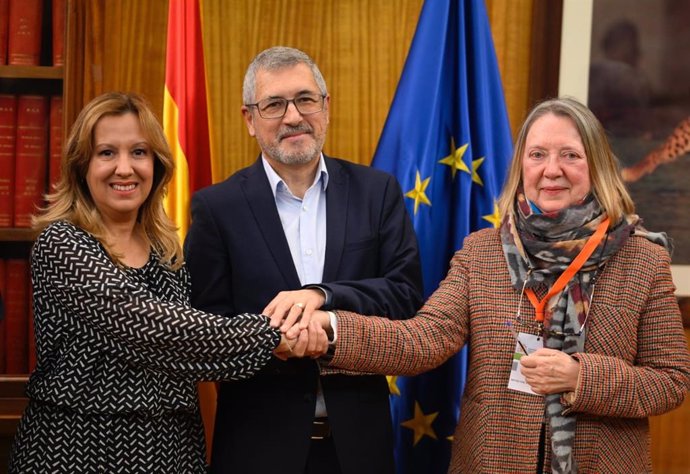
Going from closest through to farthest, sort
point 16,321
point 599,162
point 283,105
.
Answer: point 599,162
point 283,105
point 16,321

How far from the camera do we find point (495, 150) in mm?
2807

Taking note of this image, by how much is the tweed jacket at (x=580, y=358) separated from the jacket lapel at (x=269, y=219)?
0.65 feet

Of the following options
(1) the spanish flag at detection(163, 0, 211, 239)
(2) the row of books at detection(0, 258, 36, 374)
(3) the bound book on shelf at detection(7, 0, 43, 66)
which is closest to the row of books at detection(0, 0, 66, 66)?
(3) the bound book on shelf at detection(7, 0, 43, 66)

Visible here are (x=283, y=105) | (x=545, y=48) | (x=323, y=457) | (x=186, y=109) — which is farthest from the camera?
(x=545, y=48)

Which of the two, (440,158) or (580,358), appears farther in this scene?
(440,158)

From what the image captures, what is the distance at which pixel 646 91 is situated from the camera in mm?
3133

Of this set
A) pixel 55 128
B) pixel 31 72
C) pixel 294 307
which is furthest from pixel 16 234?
pixel 294 307

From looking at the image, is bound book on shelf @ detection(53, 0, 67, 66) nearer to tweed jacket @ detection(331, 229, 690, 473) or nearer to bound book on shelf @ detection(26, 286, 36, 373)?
bound book on shelf @ detection(26, 286, 36, 373)

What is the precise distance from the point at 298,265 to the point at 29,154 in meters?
1.10

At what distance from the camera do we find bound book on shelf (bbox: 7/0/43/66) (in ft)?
9.05

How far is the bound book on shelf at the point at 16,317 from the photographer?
2.84 m

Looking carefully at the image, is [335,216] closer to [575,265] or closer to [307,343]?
[307,343]

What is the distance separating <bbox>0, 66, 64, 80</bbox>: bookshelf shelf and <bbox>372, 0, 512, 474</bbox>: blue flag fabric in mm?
1077

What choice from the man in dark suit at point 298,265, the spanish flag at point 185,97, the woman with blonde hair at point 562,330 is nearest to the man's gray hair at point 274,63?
the man in dark suit at point 298,265
